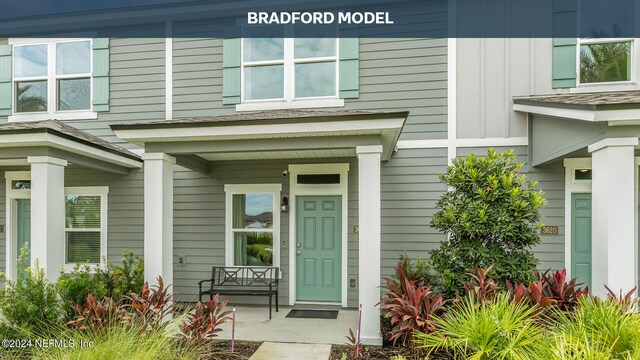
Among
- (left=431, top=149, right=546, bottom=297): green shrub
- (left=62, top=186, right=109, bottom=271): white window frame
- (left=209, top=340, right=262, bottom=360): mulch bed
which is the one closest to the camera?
(left=209, top=340, right=262, bottom=360): mulch bed

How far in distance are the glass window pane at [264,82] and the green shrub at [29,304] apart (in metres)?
4.17

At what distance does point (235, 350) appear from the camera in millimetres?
4617

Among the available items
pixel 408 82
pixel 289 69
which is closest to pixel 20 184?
pixel 289 69

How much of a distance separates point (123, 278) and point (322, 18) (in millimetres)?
5568

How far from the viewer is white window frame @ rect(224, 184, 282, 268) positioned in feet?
22.4

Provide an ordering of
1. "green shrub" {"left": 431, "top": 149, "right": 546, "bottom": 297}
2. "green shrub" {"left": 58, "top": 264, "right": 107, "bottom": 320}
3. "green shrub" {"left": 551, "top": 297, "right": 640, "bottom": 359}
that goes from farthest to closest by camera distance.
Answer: "green shrub" {"left": 58, "top": 264, "right": 107, "bottom": 320}, "green shrub" {"left": 431, "top": 149, "right": 546, "bottom": 297}, "green shrub" {"left": 551, "top": 297, "right": 640, "bottom": 359}

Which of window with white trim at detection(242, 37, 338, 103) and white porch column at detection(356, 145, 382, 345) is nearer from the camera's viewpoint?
white porch column at detection(356, 145, 382, 345)

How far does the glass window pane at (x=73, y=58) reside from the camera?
24.3 feet

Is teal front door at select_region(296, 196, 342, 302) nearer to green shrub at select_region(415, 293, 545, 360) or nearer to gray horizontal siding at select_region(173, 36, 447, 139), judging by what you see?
gray horizontal siding at select_region(173, 36, 447, 139)

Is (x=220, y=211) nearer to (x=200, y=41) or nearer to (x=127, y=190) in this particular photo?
(x=127, y=190)

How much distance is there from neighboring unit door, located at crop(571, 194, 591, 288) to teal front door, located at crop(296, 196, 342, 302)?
12.4ft

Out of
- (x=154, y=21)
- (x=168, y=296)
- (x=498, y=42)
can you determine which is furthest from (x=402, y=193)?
(x=154, y=21)

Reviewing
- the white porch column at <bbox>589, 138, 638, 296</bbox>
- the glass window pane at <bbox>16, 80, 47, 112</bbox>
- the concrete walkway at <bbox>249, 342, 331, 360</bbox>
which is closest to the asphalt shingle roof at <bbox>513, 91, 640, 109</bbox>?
the white porch column at <bbox>589, 138, 638, 296</bbox>

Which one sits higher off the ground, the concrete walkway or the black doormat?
the concrete walkway
